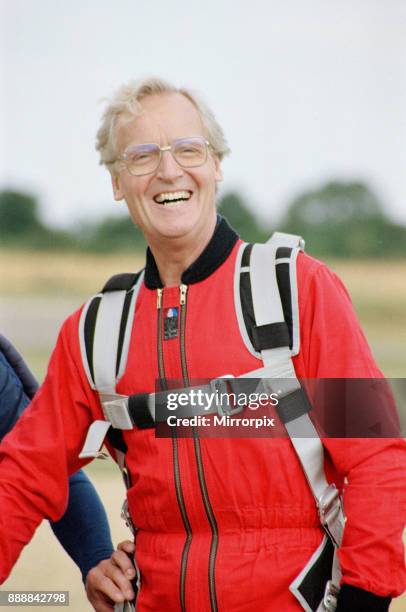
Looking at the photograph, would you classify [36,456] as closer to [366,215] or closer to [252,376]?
[252,376]

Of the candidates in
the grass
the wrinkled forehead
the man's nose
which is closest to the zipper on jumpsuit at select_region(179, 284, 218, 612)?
the man's nose

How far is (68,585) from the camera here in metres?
4.23

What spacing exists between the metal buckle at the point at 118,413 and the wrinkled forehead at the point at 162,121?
61cm

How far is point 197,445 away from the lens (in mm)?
2145

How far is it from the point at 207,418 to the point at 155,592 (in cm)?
40

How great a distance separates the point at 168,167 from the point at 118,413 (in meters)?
0.58

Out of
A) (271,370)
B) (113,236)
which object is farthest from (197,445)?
(113,236)

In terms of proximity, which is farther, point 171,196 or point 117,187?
point 117,187

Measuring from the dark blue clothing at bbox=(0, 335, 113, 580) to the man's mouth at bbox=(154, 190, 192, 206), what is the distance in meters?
0.74

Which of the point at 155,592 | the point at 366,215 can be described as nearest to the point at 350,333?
the point at 155,592

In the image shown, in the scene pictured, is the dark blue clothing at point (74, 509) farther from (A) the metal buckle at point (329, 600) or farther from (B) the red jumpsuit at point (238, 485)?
(A) the metal buckle at point (329, 600)

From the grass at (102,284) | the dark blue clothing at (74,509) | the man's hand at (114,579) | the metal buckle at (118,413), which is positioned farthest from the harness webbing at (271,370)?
the grass at (102,284)

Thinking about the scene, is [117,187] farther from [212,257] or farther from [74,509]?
[74,509]

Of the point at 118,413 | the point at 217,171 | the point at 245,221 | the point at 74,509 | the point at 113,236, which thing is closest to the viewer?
the point at 118,413
